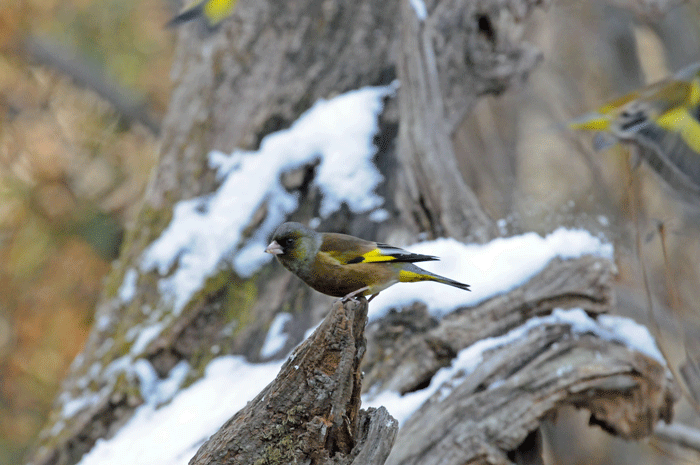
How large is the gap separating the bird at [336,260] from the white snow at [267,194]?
1.31 metres

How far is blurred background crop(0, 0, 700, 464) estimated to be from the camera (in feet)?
17.0

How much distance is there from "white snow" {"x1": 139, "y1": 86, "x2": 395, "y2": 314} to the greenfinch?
1.30 metres

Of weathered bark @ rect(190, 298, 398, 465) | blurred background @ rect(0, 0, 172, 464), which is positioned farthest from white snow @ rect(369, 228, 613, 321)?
blurred background @ rect(0, 0, 172, 464)

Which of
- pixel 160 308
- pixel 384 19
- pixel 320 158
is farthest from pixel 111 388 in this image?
pixel 384 19

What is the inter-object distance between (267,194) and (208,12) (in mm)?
1433

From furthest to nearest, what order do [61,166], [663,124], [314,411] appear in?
[61,166] → [663,124] → [314,411]

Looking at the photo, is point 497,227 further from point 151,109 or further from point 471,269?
point 151,109

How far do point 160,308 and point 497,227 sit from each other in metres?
2.13

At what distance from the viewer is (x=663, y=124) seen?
3.36m

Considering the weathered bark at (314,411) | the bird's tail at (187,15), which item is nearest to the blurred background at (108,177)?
the bird's tail at (187,15)

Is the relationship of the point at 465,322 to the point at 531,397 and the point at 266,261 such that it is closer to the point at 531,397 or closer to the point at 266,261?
the point at 531,397

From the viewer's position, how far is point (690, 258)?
6383 mm

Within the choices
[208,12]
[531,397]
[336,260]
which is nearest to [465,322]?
[531,397]

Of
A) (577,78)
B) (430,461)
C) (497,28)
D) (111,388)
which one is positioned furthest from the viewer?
(577,78)
